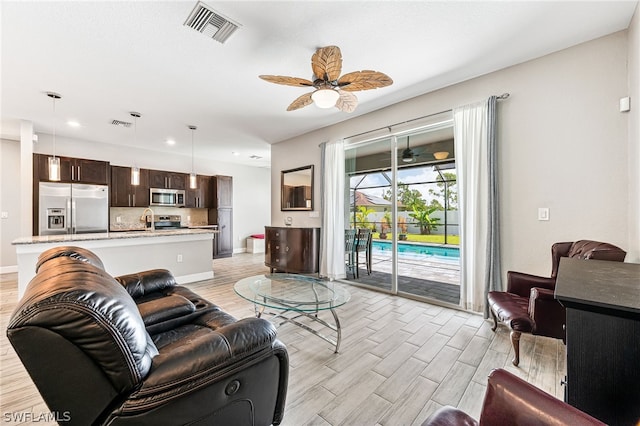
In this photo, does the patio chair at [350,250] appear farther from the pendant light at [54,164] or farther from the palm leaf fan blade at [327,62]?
the pendant light at [54,164]

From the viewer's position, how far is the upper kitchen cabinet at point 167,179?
6312 mm

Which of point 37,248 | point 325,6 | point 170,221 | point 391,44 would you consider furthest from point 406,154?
point 170,221

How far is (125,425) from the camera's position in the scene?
2.72ft

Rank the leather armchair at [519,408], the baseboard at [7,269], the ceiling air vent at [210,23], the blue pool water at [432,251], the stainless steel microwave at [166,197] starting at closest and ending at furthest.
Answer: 1. the leather armchair at [519,408]
2. the ceiling air vent at [210,23]
3. the baseboard at [7,269]
4. the blue pool water at [432,251]
5. the stainless steel microwave at [166,197]

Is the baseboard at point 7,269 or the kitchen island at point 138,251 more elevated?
the kitchen island at point 138,251

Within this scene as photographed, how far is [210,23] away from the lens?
213 cm

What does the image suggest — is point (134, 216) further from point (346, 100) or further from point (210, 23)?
point (346, 100)

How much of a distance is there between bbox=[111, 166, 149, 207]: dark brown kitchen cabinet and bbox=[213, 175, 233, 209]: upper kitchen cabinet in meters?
1.59

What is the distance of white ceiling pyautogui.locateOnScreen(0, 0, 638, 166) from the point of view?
203 cm

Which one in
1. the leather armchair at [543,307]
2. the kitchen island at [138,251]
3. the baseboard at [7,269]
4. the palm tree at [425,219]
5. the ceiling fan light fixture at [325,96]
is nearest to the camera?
the leather armchair at [543,307]

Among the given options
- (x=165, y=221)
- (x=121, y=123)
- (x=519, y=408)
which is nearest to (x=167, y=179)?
(x=165, y=221)

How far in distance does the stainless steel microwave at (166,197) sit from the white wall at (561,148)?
6.51 metres

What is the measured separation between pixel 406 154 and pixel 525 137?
5.72 feet

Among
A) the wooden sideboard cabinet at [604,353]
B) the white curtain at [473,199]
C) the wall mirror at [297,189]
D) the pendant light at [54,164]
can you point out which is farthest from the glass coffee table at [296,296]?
the pendant light at [54,164]
